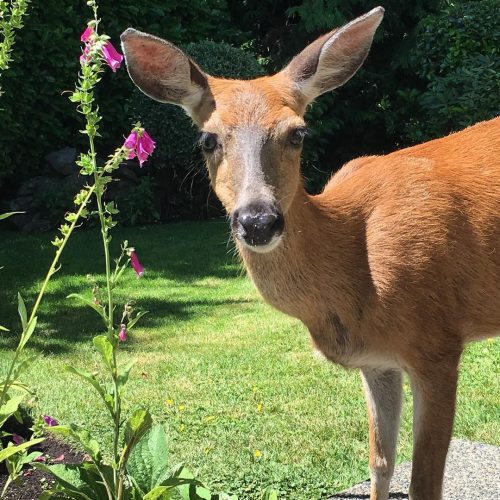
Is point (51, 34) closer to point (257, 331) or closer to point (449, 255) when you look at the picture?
point (257, 331)

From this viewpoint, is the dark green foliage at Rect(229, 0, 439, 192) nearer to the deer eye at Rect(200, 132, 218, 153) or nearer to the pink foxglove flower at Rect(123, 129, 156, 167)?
the deer eye at Rect(200, 132, 218, 153)

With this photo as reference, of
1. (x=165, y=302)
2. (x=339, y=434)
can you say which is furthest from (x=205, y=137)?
(x=165, y=302)

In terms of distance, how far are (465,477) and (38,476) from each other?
6.54 ft

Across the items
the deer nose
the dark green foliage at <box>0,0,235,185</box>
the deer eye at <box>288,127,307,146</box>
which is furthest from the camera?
the dark green foliage at <box>0,0,235,185</box>

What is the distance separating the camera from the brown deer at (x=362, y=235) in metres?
3.16

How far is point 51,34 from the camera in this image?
423 inches

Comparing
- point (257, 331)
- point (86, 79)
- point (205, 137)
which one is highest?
point (86, 79)

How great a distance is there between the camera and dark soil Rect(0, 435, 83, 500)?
11.8 ft

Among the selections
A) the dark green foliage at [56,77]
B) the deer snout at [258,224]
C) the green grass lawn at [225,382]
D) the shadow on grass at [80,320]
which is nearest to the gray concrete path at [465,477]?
the green grass lawn at [225,382]

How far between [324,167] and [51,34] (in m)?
4.75

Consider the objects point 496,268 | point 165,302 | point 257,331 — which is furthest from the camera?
point 165,302

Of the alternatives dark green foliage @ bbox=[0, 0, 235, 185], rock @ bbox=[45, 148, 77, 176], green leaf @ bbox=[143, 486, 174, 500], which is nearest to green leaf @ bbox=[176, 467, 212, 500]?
green leaf @ bbox=[143, 486, 174, 500]

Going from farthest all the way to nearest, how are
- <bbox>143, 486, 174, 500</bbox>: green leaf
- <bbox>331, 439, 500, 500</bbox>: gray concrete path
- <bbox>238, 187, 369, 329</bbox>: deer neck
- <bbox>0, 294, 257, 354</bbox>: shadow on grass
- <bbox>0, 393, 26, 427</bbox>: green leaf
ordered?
<bbox>0, 294, 257, 354</bbox>: shadow on grass
<bbox>331, 439, 500, 500</bbox>: gray concrete path
<bbox>238, 187, 369, 329</bbox>: deer neck
<bbox>0, 393, 26, 427</bbox>: green leaf
<bbox>143, 486, 174, 500</bbox>: green leaf

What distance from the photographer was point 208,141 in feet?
10.5
